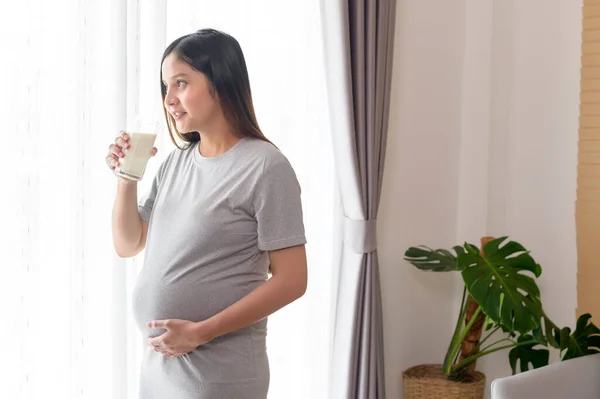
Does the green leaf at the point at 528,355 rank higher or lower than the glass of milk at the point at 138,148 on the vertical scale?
lower

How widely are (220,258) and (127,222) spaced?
10.7 inches

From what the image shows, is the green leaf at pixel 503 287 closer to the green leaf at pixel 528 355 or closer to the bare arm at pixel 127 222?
the green leaf at pixel 528 355

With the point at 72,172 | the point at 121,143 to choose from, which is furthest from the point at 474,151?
the point at 121,143

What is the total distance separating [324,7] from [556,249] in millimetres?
1291

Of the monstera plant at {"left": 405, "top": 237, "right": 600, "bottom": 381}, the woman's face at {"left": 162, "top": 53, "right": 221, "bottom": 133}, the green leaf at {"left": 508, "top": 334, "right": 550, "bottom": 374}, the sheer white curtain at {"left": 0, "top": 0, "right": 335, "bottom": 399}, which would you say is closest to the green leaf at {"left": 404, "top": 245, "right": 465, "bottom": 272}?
the monstera plant at {"left": 405, "top": 237, "right": 600, "bottom": 381}

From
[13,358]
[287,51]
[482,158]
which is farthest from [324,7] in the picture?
[13,358]

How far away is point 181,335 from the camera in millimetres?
1569

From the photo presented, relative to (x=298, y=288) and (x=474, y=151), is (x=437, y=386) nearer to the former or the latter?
(x=474, y=151)

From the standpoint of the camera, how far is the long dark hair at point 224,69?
1680mm

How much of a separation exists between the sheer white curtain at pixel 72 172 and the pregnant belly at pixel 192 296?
66 centimetres

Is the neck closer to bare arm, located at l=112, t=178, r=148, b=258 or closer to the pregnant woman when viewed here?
the pregnant woman

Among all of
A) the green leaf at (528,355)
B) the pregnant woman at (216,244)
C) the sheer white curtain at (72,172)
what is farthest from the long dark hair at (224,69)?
the green leaf at (528,355)

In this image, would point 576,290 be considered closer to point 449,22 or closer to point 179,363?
point 449,22

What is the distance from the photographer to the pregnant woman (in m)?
1.61
